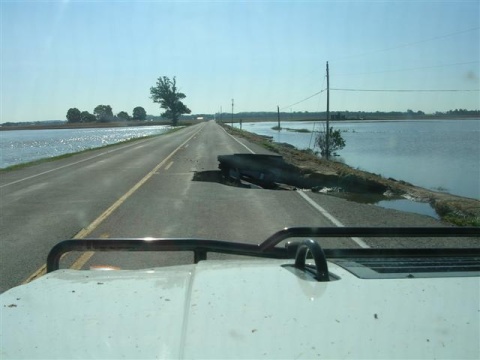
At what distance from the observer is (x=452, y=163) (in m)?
33.8

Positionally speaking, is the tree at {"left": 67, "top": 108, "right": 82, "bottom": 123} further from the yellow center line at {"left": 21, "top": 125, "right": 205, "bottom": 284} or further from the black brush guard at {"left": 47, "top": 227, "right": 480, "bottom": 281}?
the black brush guard at {"left": 47, "top": 227, "right": 480, "bottom": 281}

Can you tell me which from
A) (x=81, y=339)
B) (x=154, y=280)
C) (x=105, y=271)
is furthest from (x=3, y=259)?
(x=81, y=339)

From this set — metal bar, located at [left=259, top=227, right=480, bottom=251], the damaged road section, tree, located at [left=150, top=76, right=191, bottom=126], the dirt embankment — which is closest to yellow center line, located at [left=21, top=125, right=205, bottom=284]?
the damaged road section

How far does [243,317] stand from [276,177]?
16454 millimetres

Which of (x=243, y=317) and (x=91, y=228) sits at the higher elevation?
(x=243, y=317)

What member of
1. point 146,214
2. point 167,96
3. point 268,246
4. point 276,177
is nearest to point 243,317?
point 268,246

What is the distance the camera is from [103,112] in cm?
17588

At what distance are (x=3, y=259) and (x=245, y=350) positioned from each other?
6.34 metres

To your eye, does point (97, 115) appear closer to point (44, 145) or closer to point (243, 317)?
point (44, 145)

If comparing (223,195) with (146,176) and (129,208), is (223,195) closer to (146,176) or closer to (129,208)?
(129,208)

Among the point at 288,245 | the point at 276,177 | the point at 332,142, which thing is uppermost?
the point at 288,245

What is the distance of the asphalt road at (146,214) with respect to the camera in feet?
24.2

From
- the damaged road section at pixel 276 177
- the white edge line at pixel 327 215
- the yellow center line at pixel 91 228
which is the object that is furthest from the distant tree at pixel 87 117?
the white edge line at pixel 327 215

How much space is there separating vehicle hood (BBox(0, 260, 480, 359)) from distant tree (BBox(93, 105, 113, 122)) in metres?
178
